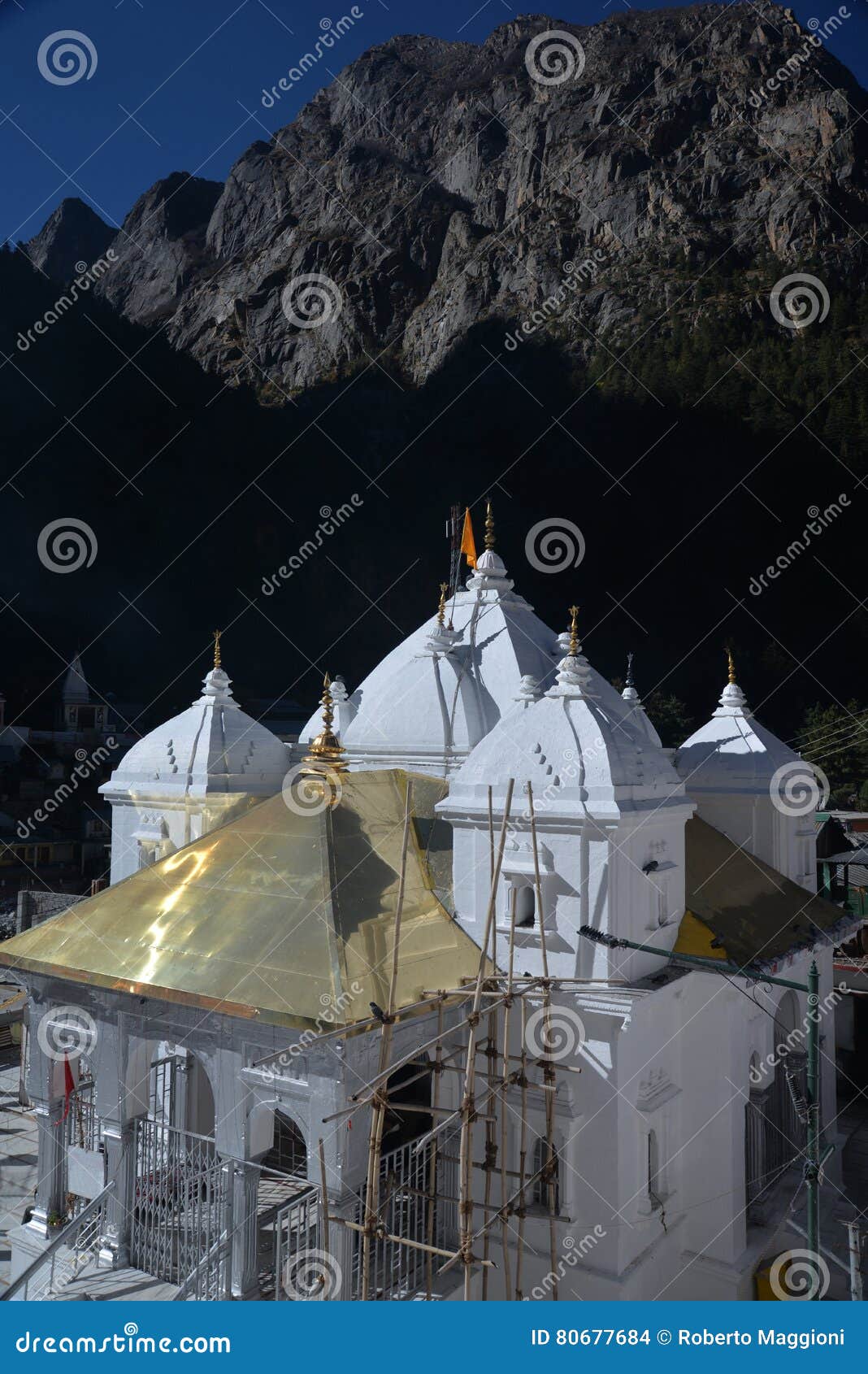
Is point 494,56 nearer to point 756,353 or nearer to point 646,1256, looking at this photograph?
point 756,353

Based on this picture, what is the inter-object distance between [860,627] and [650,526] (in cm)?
1403

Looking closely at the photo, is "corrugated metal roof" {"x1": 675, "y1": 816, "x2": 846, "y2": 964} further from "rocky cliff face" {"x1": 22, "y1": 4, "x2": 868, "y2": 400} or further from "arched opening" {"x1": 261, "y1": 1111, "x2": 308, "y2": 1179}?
"rocky cliff face" {"x1": 22, "y1": 4, "x2": 868, "y2": 400}

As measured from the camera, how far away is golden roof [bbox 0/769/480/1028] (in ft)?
31.1

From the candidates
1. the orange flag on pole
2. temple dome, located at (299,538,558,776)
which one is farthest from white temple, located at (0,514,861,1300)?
the orange flag on pole

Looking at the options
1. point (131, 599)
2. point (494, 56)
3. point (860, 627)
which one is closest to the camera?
point (860, 627)

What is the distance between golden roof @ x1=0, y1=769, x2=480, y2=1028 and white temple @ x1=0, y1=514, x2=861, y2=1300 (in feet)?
0.11

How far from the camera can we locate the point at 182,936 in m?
10.5

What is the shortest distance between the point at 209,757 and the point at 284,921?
5.54 meters

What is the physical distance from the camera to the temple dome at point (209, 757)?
1525 centimetres

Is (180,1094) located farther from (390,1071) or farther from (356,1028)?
(390,1071)

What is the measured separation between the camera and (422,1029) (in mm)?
9805

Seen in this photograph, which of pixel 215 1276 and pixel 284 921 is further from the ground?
pixel 284 921

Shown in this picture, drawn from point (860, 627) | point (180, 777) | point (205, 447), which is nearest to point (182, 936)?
point (180, 777)

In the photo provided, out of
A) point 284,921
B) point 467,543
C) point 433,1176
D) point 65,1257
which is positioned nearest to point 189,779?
point 284,921
